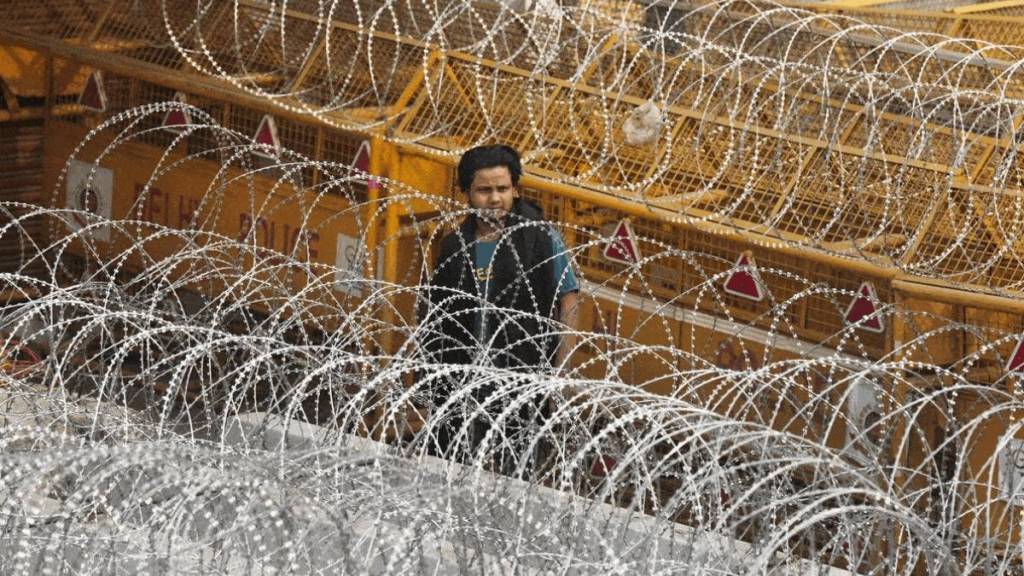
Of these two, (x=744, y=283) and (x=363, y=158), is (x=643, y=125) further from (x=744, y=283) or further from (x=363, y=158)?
(x=363, y=158)

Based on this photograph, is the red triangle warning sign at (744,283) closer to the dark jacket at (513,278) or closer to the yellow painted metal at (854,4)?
the dark jacket at (513,278)

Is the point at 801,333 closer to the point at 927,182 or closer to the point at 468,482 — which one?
the point at 927,182

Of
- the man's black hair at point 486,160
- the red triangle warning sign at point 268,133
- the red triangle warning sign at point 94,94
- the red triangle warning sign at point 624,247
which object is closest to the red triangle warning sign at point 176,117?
the red triangle warning sign at point 94,94

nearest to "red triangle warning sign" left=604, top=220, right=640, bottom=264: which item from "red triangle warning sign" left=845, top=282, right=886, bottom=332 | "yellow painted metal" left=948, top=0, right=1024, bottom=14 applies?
"red triangle warning sign" left=845, top=282, right=886, bottom=332

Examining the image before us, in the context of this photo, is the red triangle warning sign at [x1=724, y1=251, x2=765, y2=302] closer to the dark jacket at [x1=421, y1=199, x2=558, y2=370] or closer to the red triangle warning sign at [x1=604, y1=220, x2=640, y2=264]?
the red triangle warning sign at [x1=604, y1=220, x2=640, y2=264]

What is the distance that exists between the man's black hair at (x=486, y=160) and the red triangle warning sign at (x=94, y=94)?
432cm

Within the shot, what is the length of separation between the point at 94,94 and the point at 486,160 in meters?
4.47

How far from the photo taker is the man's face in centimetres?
729

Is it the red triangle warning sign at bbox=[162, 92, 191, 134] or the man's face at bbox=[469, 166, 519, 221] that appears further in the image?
the red triangle warning sign at bbox=[162, 92, 191, 134]

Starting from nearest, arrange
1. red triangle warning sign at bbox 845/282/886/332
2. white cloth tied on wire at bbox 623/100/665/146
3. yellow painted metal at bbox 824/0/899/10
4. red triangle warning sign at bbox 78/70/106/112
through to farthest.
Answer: red triangle warning sign at bbox 845/282/886/332, white cloth tied on wire at bbox 623/100/665/146, yellow painted metal at bbox 824/0/899/10, red triangle warning sign at bbox 78/70/106/112

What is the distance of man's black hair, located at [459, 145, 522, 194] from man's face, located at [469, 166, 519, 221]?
0.05 ft

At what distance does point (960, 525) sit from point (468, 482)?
8.24 feet

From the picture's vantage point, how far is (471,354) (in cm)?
711

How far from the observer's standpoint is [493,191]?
731cm
